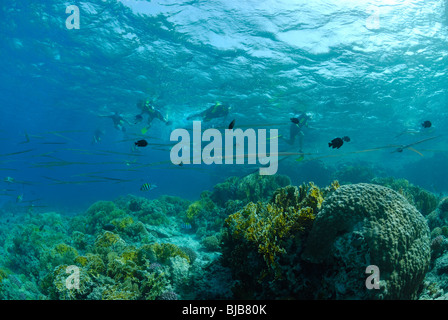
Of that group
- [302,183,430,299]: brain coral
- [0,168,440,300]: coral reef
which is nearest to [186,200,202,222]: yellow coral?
[0,168,440,300]: coral reef

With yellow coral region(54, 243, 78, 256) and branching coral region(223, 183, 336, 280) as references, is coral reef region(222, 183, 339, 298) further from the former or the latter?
yellow coral region(54, 243, 78, 256)

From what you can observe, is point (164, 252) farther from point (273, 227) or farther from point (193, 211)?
point (193, 211)

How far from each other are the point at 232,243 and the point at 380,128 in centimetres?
3451

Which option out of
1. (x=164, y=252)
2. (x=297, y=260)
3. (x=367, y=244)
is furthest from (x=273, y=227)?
(x=164, y=252)

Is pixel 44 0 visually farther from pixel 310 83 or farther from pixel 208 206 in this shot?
pixel 310 83

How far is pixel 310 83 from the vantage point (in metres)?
18.5

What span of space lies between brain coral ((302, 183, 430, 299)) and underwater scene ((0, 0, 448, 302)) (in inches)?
0.7

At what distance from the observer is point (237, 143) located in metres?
3.83

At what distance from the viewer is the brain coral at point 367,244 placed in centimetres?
260

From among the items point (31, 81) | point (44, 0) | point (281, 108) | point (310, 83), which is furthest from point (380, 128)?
point (31, 81)

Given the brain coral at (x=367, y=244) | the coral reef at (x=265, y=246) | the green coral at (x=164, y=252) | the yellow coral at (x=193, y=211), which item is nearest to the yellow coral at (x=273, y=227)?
the coral reef at (x=265, y=246)

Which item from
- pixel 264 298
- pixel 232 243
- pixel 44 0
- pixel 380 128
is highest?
pixel 44 0

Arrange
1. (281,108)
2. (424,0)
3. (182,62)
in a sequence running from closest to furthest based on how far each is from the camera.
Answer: (424,0) → (182,62) → (281,108)

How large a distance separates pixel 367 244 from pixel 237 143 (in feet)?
7.51
